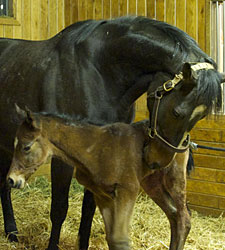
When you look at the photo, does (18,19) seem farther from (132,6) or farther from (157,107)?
(157,107)

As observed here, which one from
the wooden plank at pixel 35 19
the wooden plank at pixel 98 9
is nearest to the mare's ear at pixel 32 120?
the wooden plank at pixel 98 9

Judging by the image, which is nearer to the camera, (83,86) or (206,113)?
(206,113)

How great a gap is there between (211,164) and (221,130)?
13.3 inches

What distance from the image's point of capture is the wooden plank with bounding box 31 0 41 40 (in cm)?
623

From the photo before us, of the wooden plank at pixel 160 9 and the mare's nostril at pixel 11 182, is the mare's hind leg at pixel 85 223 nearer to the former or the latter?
the mare's nostril at pixel 11 182

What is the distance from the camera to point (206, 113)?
2717 mm

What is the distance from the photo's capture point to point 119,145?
2982 millimetres

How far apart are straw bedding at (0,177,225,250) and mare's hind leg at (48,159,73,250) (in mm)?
352

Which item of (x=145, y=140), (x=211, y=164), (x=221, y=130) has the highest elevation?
(x=145, y=140)

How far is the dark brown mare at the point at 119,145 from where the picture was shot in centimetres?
271

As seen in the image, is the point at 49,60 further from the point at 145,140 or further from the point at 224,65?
the point at 224,65

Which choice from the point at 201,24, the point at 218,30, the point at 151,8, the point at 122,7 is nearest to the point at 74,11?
the point at 122,7

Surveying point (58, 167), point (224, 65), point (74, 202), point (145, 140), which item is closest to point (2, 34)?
point (74, 202)

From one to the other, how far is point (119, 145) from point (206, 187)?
2.24 meters
